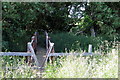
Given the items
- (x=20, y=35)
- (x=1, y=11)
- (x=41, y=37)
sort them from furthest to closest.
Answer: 1. (x=41, y=37)
2. (x=20, y=35)
3. (x=1, y=11)

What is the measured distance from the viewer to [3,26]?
8.18 metres

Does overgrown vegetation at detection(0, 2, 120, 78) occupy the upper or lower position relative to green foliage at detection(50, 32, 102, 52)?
upper

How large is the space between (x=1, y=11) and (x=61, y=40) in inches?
148

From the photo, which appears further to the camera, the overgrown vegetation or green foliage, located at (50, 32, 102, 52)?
green foliage, located at (50, 32, 102, 52)

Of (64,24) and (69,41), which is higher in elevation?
(64,24)

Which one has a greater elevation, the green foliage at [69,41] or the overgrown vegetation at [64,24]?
the overgrown vegetation at [64,24]

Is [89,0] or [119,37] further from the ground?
[89,0]

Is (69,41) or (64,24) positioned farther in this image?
(64,24)

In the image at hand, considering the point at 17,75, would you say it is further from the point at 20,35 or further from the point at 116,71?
the point at 20,35

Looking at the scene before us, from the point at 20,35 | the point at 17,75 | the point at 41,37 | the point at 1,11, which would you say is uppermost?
the point at 1,11

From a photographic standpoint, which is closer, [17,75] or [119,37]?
[17,75]

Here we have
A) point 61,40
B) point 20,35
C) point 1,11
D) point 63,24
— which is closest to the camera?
point 1,11

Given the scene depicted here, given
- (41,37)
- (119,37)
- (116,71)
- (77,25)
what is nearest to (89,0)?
(77,25)

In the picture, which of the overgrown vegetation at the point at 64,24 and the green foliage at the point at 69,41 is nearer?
the overgrown vegetation at the point at 64,24
